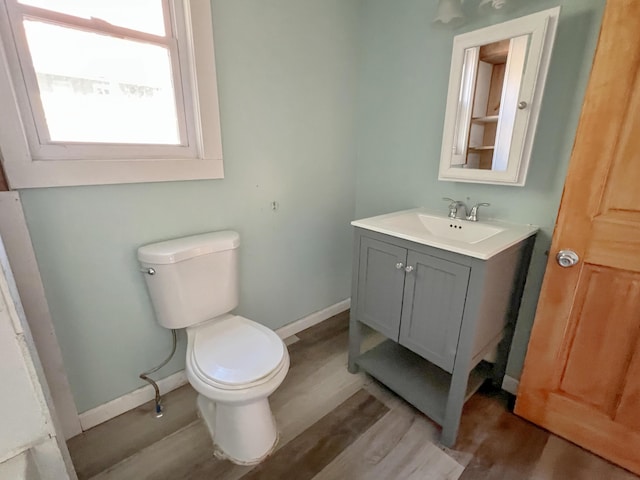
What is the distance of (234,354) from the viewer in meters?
1.25

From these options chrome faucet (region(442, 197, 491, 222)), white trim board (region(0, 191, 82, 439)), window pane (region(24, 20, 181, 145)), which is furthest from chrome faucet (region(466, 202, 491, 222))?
white trim board (region(0, 191, 82, 439))

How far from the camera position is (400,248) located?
1345 millimetres

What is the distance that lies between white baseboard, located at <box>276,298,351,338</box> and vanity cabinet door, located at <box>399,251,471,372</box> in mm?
906

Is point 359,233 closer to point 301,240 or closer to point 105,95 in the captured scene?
point 301,240

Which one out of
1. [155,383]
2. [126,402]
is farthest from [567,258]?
[126,402]

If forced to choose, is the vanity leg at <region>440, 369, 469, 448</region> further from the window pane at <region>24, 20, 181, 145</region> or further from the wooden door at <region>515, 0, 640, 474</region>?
the window pane at <region>24, 20, 181, 145</region>

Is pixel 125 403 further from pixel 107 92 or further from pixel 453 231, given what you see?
pixel 453 231

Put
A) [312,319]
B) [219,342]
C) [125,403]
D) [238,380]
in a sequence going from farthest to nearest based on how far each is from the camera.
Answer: [312,319] < [125,403] < [219,342] < [238,380]

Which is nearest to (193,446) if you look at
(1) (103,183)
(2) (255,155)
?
(1) (103,183)

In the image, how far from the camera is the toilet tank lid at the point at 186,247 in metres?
1.26

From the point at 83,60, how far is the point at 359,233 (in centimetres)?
133

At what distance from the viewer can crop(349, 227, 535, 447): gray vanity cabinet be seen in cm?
118

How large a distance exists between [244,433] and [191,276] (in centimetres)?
69

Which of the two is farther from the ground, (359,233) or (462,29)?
(462,29)
